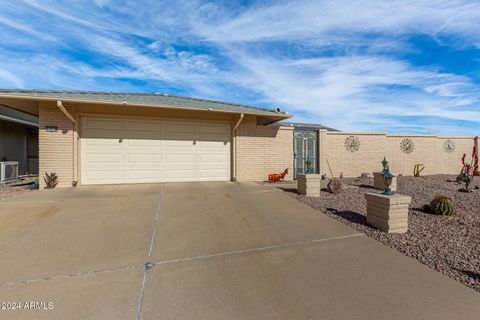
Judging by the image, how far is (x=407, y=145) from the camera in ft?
39.3

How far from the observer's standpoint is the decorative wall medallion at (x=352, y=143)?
11.1 metres

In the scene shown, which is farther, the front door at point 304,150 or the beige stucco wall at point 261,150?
the front door at point 304,150

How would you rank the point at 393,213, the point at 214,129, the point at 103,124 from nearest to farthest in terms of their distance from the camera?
the point at 393,213 < the point at 103,124 < the point at 214,129

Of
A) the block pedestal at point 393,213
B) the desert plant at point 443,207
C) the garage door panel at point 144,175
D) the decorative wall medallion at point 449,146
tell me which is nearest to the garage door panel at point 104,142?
the garage door panel at point 144,175

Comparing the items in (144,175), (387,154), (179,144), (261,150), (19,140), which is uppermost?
(19,140)

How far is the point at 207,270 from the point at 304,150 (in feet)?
28.3

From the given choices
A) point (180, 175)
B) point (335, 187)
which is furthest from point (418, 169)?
point (180, 175)

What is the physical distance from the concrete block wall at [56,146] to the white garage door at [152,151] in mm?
394

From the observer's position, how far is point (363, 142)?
37.1ft

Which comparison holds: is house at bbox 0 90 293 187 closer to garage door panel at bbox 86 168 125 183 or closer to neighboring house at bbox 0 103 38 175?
garage door panel at bbox 86 168 125 183

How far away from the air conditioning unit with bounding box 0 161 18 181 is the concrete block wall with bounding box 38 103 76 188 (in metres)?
2.89

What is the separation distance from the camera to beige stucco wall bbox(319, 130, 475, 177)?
35.8 ft

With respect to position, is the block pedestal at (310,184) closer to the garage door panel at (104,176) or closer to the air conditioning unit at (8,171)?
the garage door panel at (104,176)

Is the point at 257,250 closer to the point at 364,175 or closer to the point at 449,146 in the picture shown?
the point at 364,175
